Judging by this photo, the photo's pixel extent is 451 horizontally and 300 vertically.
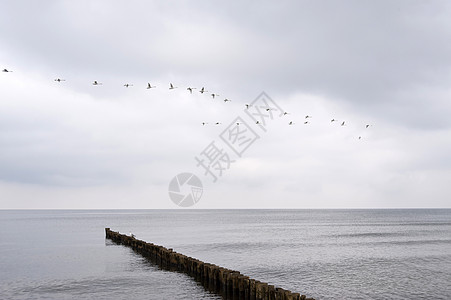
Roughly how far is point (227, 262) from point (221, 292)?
50.7 feet

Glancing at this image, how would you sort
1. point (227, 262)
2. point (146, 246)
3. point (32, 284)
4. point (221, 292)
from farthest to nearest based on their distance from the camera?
1. point (146, 246)
2. point (227, 262)
3. point (32, 284)
4. point (221, 292)

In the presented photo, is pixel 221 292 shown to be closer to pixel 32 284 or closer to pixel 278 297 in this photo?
pixel 278 297

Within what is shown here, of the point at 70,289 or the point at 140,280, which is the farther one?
the point at 140,280

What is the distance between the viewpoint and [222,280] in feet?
85.7

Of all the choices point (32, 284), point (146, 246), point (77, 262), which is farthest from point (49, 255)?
point (32, 284)

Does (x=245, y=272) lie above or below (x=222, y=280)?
below

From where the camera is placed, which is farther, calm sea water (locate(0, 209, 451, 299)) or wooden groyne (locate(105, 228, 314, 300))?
calm sea water (locate(0, 209, 451, 299))

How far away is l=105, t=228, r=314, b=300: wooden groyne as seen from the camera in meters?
21.1

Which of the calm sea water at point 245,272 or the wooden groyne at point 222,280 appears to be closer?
the wooden groyne at point 222,280

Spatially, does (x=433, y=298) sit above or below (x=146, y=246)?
below

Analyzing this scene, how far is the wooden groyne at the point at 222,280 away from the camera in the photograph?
21.1 m

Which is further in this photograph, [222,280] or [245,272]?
[245,272]

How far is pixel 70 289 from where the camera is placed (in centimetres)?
2858

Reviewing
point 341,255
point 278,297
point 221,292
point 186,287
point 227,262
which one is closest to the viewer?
point 278,297
